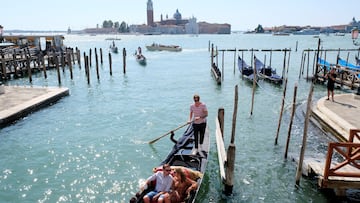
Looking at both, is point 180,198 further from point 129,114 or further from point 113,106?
point 113,106

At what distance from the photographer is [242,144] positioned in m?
10.4

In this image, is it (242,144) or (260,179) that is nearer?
(260,179)

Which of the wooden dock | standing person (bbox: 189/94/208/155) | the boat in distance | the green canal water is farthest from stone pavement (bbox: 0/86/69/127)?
the boat in distance

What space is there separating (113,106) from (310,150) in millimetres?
9982

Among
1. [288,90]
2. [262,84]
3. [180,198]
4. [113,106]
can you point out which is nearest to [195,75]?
[262,84]

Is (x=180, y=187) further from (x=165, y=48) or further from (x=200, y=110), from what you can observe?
(x=165, y=48)

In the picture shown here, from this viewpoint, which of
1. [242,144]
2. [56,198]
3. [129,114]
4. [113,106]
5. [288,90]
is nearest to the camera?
[56,198]

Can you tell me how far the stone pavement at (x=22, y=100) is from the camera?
40.5 feet

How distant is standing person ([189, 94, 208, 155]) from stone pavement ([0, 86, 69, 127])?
8028 millimetres

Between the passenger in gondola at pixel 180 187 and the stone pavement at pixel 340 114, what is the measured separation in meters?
5.54

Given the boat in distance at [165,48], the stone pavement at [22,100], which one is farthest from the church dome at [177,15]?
the stone pavement at [22,100]

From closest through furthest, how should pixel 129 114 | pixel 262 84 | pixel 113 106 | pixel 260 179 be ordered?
pixel 260 179
pixel 129 114
pixel 113 106
pixel 262 84

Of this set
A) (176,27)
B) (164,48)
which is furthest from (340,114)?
(176,27)

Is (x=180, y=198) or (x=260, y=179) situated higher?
(x=180, y=198)
